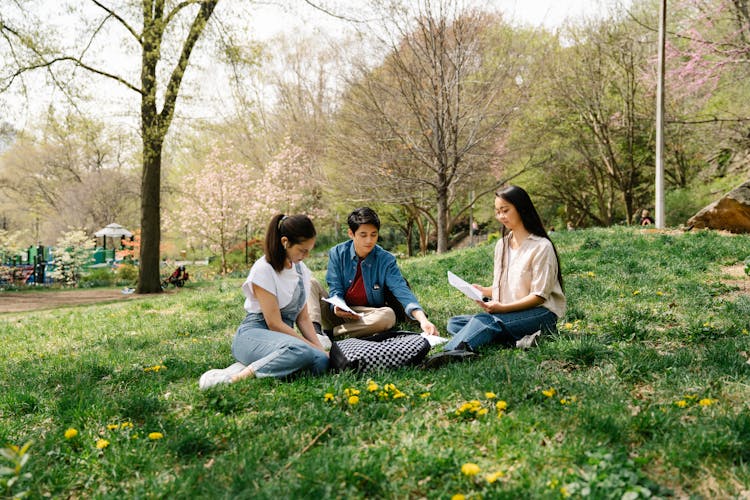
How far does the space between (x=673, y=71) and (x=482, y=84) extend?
5.94 metres

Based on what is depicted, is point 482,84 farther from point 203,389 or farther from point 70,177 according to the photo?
point 70,177

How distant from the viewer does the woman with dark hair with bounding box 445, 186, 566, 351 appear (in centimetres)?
418

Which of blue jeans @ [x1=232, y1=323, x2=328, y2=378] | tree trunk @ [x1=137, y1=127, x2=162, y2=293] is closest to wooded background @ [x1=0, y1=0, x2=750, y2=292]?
tree trunk @ [x1=137, y1=127, x2=162, y2=293]

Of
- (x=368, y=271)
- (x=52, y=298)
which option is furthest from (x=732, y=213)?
(x=52, y=298)

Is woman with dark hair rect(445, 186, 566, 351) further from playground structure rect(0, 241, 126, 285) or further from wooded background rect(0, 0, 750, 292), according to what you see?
playground structure rect(0, 241, 126, 285)

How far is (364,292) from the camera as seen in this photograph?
5062 mm

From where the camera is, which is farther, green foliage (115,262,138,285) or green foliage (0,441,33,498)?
green foliage (115,262,138,285)

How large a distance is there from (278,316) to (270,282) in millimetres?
261

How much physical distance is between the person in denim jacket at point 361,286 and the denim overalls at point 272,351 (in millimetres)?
821

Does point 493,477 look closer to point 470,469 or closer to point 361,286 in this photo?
point 470,469

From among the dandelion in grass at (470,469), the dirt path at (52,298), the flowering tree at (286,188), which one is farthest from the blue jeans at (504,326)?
the flowering tree at (286,188)

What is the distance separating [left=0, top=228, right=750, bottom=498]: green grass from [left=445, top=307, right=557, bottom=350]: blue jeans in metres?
0.17

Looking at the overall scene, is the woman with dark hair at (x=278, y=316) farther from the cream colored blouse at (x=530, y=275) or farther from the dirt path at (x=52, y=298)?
the dirt path at (x=52, y=298)

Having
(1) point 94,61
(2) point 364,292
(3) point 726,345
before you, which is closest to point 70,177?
(1) point 94,61
